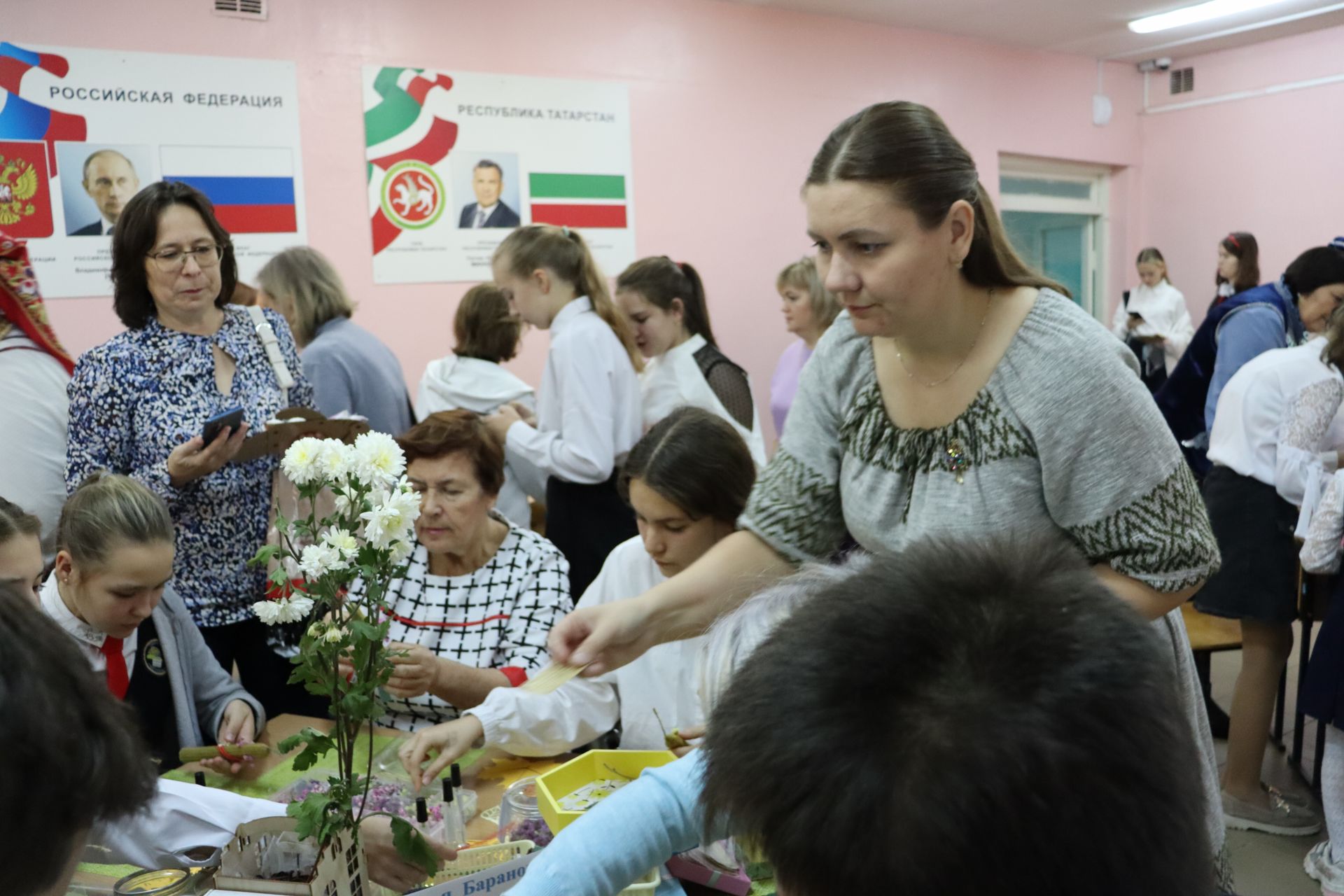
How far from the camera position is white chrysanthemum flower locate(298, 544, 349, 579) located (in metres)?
1.20

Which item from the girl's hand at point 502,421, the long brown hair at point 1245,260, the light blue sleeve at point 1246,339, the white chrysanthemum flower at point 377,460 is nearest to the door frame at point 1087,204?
the long brown hair at point 1245,260

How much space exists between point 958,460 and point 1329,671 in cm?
224

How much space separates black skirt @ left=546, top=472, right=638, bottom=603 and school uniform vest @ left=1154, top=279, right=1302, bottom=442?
220cm

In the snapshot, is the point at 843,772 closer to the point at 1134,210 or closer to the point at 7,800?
the point at 7,800

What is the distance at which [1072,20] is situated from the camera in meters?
7.93

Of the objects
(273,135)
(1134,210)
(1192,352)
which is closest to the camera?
(1192,352)

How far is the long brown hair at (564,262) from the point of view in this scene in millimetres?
3539

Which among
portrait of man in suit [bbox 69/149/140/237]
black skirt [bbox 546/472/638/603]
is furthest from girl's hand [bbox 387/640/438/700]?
portrait of man in suit [bbox 69/149/140/237]

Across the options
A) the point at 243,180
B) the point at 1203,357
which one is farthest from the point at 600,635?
the point at 243,180

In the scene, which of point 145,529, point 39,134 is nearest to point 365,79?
point 39,134

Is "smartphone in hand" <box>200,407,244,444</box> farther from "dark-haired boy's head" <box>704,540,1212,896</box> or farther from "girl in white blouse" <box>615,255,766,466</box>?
"dark-haired boy's head" <box>704,540,1212,896</box>

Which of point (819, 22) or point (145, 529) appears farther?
point (819, 22)

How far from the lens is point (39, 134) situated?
4.50 metres

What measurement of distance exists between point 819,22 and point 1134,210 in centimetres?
416
